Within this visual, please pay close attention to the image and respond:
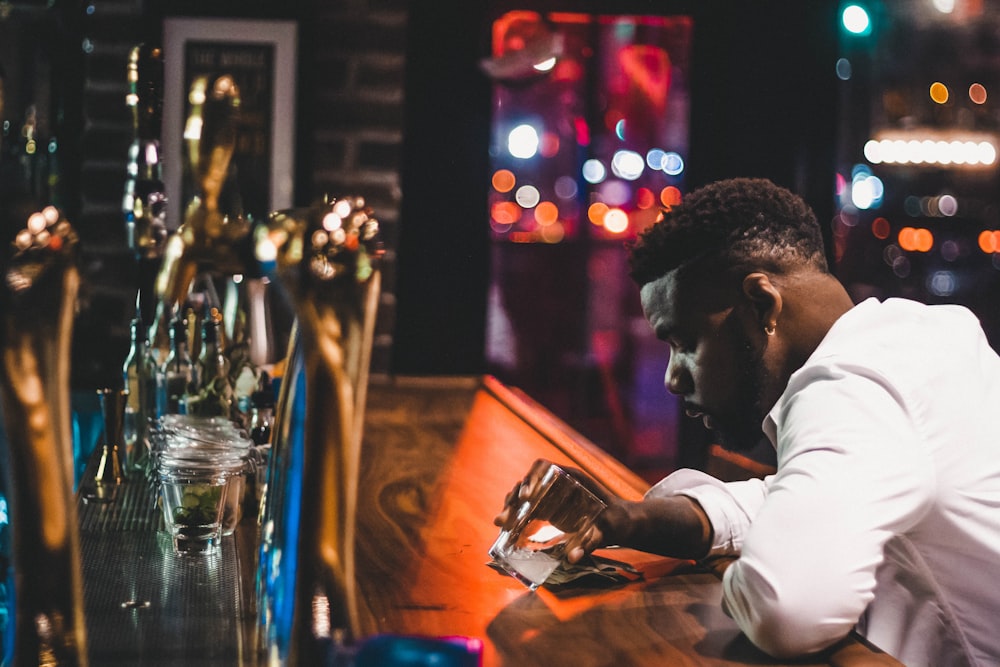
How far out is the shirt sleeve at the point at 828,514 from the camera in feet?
2.91

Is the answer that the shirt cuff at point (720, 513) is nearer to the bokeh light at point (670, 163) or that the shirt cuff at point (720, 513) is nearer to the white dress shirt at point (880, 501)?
the white dress shirt at point (880, 501)

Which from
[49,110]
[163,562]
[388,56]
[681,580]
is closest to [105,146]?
[49,110]

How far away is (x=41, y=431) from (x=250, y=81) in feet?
7.70

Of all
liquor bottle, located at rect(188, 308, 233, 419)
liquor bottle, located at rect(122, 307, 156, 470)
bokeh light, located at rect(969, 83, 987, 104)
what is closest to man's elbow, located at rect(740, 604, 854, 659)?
liquor bottle, located at rect(188, 308, 233, 419)

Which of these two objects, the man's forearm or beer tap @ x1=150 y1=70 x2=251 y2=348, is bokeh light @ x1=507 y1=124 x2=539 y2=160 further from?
beer tap @ x1=150 y1=70 x2=251 y2=348

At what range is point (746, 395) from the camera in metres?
1.33

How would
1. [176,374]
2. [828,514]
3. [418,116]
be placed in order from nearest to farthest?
1. [828,514]
2. [176,374]
3. [418,116]

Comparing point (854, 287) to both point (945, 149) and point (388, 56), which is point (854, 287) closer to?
A: point (945, 149)

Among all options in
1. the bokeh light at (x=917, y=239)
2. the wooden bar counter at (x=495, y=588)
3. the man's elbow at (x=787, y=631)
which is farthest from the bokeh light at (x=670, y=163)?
the man's elbow at (x=787, y=631)

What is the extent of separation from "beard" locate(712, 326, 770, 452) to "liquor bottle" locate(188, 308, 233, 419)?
0.68 meters

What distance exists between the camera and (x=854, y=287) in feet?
19.6

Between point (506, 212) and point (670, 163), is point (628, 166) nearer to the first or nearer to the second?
point (670, 163)

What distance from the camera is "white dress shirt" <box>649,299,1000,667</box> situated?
0.93 metres

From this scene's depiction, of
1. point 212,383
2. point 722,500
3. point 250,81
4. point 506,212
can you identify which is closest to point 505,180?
point 506,212
